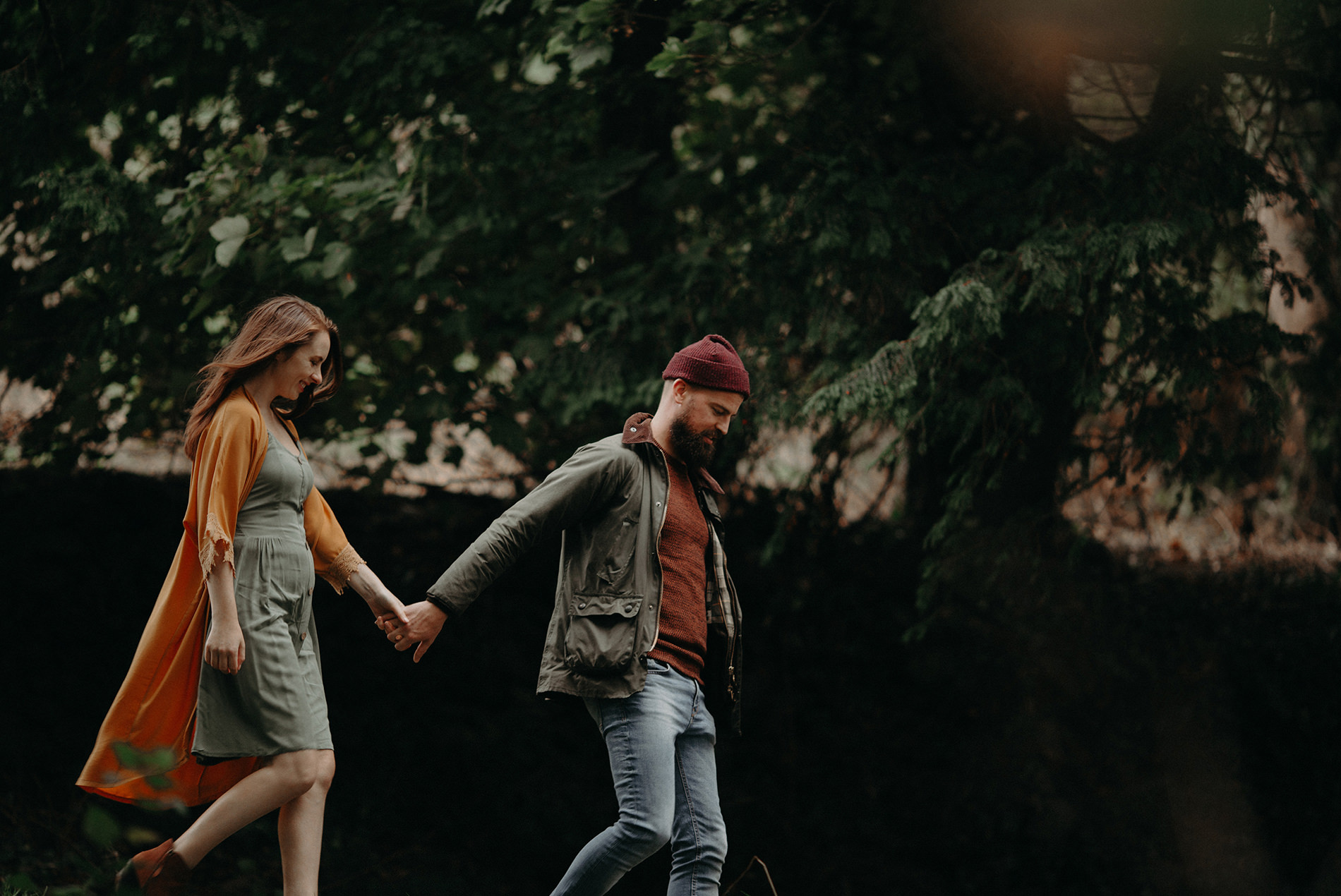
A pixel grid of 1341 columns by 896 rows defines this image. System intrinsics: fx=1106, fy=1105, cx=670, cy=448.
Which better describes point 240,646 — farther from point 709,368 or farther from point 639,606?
point 709,368

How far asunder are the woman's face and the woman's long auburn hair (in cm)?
1

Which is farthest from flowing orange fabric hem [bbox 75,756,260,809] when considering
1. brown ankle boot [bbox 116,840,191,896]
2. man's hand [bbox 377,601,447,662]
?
man's hand [bbox 377,601,447,662]

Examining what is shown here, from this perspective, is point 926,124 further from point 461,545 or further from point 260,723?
point 260,723

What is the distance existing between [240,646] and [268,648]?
0.38ft

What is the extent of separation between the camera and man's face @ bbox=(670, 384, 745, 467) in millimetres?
3301

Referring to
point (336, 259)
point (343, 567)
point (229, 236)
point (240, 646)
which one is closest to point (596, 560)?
point (343, 567)

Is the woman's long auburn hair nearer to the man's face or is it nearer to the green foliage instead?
the man's face

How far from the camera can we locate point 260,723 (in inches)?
121

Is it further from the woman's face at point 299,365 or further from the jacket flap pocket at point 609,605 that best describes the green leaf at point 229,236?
the jacket flap pocket at point 609,605

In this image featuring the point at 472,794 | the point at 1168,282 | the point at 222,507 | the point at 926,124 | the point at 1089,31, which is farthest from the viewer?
the point at 472,794

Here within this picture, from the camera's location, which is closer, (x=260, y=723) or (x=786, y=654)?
(x=260, y=723)

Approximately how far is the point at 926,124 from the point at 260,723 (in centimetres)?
435

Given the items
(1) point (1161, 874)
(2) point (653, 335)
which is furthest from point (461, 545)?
(1) point (1161, 874)

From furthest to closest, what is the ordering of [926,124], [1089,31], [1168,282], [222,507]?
[926,124], [1089,31], [1168,282], [222,507]
